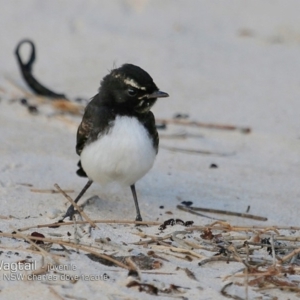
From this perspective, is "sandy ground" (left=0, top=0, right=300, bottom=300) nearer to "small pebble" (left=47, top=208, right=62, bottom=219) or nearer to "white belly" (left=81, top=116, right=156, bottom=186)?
"small pebble" (left=47, top=208, right=62, bottom=219)

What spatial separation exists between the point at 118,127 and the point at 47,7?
263 inches

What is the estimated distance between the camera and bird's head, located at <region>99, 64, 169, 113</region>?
6797 mm

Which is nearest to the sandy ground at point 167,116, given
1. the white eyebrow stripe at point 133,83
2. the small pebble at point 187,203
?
the small pebble at point 187,203

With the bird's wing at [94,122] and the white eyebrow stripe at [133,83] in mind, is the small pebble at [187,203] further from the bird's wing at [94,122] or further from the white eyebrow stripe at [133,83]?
the white eyebrow stripe at [133,83]

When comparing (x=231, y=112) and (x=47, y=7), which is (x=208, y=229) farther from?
(x=47, y=7)

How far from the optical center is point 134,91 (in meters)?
6.81

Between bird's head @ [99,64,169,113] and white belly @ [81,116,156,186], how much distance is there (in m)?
0.15

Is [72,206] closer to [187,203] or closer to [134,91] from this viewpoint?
[134,91]

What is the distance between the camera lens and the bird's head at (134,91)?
680cm

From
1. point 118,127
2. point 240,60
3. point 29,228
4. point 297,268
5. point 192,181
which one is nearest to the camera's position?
point 297,268

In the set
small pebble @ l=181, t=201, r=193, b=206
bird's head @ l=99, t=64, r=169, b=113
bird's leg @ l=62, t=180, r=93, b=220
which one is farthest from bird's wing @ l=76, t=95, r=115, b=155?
small pebble @ l=181, t=201, r=193, b=206

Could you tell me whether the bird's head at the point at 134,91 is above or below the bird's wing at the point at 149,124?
above

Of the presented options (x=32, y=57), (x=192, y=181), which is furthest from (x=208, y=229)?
(x=32, y=57)

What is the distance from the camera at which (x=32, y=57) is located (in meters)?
10.4
